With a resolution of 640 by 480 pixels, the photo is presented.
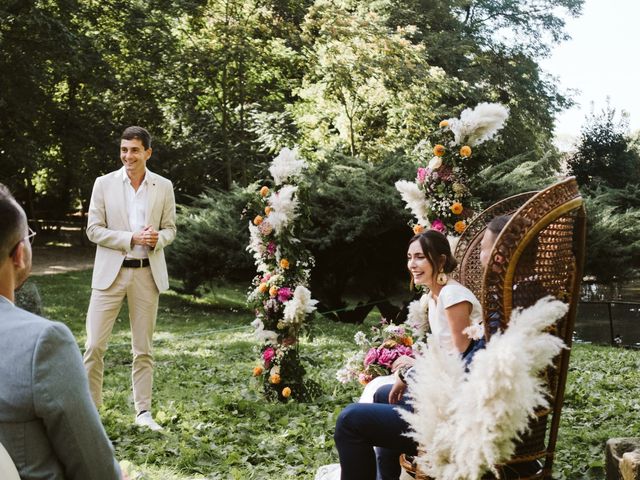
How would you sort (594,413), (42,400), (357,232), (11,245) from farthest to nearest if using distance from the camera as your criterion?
1. (357,232)
2. (594,413)
3. (11,245)
4. (42,400)

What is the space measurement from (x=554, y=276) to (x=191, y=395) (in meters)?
4.91

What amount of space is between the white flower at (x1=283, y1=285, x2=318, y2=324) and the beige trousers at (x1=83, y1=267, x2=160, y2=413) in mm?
1315

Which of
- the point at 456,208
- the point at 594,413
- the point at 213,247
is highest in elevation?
the point at 456,208

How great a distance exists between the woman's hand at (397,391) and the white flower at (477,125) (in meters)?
2.75

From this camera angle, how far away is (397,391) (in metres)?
3.20

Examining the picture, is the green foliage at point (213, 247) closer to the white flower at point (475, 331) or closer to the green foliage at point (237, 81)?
the green foliage at point (237, 81)

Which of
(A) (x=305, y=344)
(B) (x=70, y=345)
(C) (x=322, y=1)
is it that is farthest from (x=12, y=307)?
(C) (x=322, y=1)

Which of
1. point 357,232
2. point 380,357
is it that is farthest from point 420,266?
point 357,232

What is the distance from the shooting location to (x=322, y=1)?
55.8ft

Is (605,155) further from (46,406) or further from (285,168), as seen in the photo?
(46,406)

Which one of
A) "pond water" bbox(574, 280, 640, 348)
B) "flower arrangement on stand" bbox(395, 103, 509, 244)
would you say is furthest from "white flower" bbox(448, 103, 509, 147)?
"pond water" bbox(574, 280, 640, 348)

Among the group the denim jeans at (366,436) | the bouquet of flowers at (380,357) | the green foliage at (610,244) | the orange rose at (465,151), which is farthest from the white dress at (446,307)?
the green foliage at (610,244)

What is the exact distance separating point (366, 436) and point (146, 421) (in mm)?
2863

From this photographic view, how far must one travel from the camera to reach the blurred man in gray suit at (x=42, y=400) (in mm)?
1545
